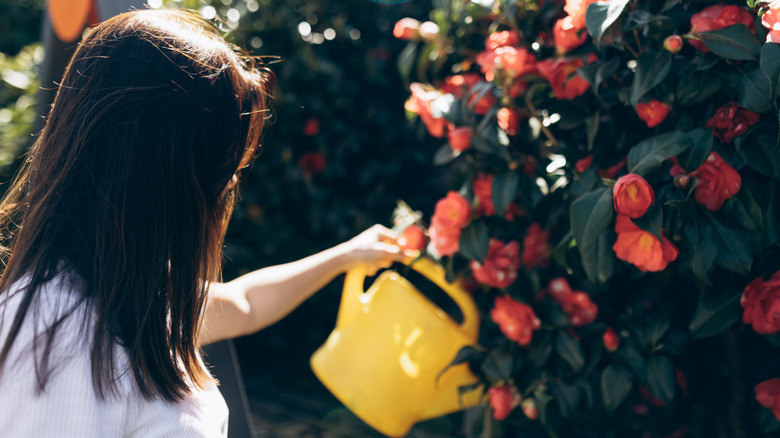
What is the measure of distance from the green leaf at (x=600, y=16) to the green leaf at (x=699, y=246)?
1.15ft

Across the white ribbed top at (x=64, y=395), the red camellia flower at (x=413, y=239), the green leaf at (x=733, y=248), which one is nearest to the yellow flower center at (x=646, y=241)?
the green leaf at (x=733, y=248)

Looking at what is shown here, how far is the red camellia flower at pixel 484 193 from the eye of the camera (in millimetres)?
1435

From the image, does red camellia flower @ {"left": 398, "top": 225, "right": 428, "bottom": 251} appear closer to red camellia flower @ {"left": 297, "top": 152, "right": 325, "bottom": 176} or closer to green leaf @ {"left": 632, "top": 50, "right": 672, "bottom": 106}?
green leaf @ {"left": 632, "top": 50, "right": 672, "bottom": 106}

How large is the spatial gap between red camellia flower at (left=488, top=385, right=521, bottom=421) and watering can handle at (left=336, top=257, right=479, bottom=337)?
16 centimetres

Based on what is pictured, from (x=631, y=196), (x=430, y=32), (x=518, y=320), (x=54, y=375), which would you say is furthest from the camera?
(x=430, y=32)

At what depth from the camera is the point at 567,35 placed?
4.12 feet

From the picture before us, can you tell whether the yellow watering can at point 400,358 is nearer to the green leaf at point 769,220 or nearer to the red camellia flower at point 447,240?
the red camellia flower at point 447,240

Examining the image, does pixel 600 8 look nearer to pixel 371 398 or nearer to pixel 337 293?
pixel 371 398

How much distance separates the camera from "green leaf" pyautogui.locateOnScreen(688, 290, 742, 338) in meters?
1.17

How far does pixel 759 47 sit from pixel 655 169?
10.0 inches

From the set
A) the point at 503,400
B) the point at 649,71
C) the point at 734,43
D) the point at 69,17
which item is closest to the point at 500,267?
the point at 503,400

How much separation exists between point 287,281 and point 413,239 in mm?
319

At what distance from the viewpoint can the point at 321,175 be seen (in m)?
2.83

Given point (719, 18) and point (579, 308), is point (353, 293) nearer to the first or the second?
point (579, 308)
